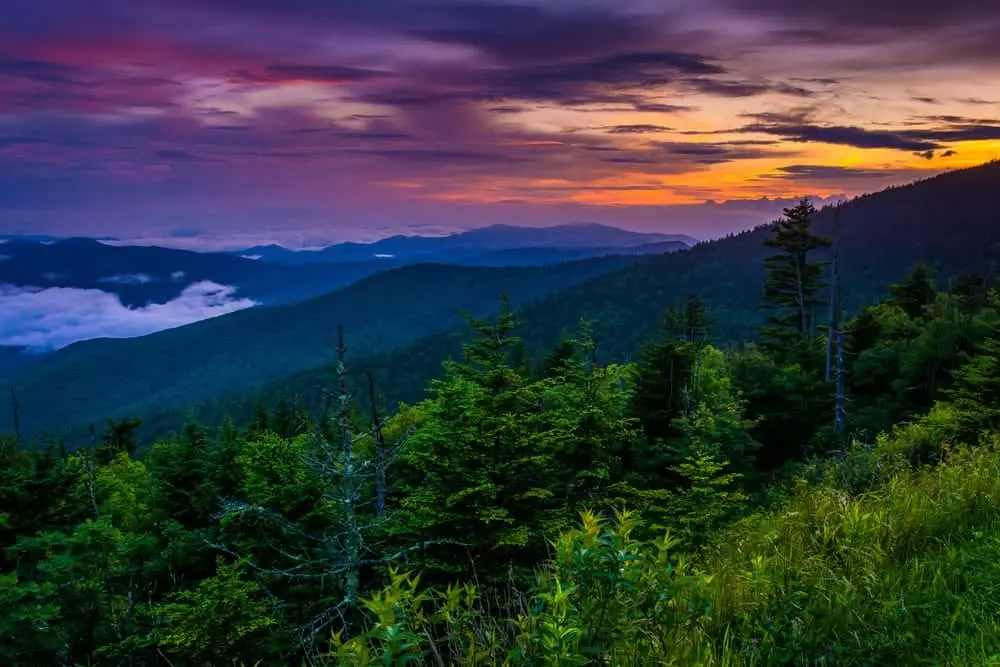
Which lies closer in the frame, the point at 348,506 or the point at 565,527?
the point at 565,527

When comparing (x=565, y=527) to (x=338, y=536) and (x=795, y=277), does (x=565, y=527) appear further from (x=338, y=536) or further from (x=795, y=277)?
(x=795, y=277)

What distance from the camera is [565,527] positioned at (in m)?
13.9

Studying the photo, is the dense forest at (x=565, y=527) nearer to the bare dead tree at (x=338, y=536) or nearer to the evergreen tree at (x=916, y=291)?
the bare dead tree at (x=338, y=536)

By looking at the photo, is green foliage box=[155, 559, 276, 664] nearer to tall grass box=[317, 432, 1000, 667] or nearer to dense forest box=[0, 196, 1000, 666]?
dense forest box=[0, 196, 1000, 666]

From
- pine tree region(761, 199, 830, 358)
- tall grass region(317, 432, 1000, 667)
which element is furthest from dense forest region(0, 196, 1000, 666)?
pine tree region(761, 199, 830, 358)

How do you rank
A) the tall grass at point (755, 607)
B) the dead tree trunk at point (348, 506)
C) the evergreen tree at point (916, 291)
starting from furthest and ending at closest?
the evergreen tree at point (916, 291)
the dead tree trunk at point (348, 506)
the tall grass at point (755, 607)

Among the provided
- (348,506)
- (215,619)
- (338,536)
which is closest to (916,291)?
(338,536)

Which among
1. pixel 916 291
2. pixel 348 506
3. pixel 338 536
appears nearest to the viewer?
pixel 348 506

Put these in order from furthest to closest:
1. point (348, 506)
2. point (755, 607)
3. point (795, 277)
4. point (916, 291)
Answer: point (795, 277) < point (916, 291) < point (348, 506) < point (755, 607)

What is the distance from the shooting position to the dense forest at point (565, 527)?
3.33 m

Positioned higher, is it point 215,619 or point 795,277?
point 795,277

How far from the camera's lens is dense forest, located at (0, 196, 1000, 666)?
10.9 ft

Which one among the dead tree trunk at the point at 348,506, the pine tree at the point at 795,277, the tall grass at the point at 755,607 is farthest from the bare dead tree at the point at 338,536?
the pine tree at the point at 795,277

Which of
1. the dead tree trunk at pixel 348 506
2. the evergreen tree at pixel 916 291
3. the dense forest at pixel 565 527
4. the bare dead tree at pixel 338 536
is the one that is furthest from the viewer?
the evergreen tree at pixel 916 291
